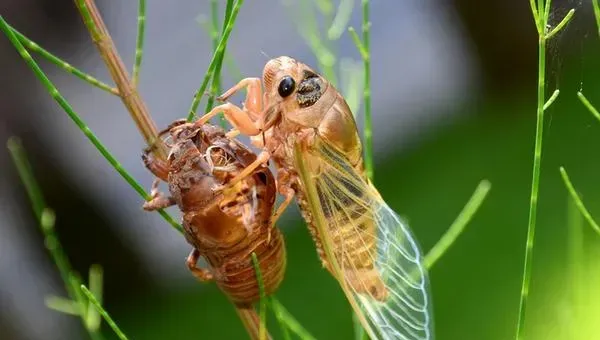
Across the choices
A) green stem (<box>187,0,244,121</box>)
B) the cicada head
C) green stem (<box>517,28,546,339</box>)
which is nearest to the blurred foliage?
the cicada head

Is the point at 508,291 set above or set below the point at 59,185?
below

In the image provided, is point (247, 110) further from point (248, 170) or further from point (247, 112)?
point (248, 170)

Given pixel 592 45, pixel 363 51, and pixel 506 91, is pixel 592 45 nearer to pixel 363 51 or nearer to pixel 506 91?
pixel 506 91

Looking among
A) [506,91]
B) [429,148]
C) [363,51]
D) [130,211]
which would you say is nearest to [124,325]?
[130,211]

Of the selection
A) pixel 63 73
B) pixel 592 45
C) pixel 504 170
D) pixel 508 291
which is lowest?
pixel 508 291

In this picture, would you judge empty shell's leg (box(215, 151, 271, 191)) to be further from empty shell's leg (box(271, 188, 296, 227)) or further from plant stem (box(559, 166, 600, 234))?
plant stem (box(559, 166, 600, 234))

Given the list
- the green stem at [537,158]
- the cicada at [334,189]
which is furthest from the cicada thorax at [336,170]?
the green stem at [537,158]

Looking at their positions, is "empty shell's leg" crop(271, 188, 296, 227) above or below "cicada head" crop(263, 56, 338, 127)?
below
